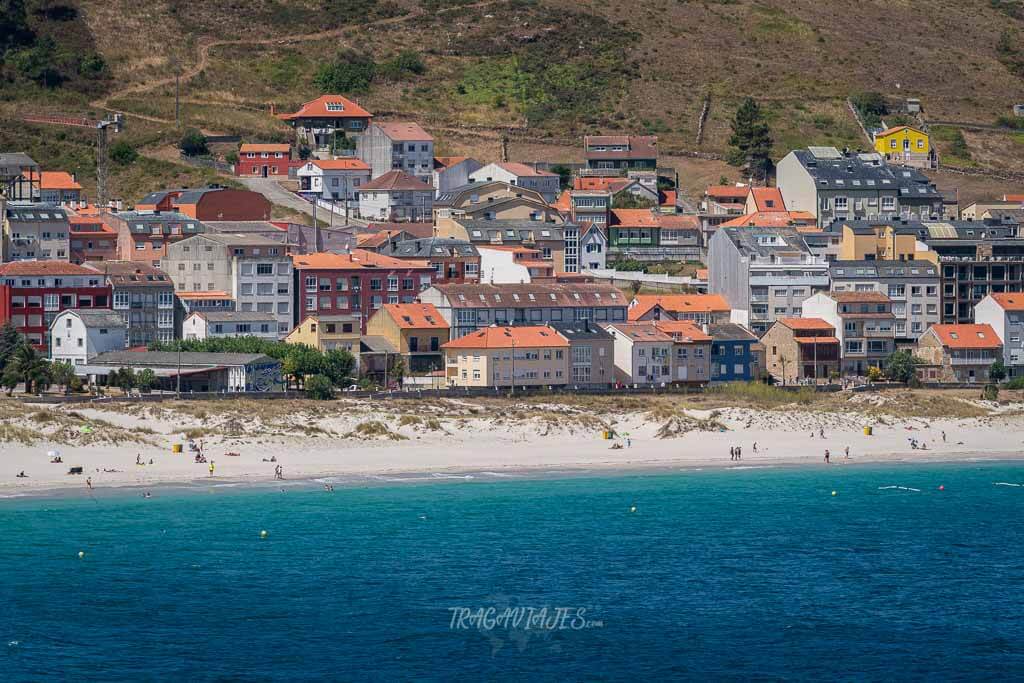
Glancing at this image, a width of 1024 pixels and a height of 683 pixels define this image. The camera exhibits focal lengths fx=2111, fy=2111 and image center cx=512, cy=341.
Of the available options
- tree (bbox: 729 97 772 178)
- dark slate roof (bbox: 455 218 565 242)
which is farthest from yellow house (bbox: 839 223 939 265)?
tree (bbox: 729 97 772 178)

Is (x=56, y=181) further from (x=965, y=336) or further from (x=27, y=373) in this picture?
(x=965, y=336)

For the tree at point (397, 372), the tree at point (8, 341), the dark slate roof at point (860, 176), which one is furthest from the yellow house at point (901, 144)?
the tree at point (8, 341)

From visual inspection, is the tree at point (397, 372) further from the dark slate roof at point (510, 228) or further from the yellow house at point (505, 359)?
the dark slate roof at point (510, 228)

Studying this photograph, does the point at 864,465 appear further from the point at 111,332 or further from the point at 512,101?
the point at 512,101

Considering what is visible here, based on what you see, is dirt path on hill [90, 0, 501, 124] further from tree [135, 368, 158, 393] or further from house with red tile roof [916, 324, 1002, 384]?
house with red tile roof [916, 324, 1002, 384]

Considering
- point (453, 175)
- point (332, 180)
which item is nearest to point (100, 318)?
point (332, 180)
